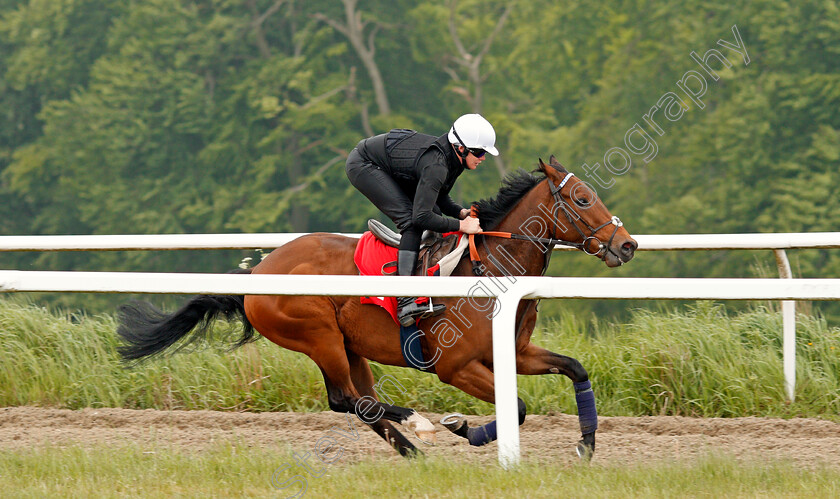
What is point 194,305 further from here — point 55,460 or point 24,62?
point 24,62

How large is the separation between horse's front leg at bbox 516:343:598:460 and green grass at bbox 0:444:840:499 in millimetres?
475

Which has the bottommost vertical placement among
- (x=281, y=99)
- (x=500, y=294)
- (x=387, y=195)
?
(x=500, y=294)

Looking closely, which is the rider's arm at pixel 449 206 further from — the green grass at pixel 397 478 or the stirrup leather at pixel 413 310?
the green grass at pixel 397 478

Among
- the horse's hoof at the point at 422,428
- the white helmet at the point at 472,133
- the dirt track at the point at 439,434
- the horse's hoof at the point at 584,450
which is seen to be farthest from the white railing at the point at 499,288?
the white helmet at the point at 472,133

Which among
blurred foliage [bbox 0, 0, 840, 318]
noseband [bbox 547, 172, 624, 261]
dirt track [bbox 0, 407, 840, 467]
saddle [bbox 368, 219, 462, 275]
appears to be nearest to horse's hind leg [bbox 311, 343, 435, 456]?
dirt track [bbox 0, 407, 840, 467]

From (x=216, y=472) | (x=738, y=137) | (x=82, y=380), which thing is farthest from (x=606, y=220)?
(x=738, y=137)

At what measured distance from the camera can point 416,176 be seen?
466 centimetres

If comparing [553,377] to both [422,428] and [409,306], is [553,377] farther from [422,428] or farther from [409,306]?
[409,306]

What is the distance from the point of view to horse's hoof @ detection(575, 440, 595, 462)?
404 cm

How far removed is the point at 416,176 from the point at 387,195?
178 millimetres

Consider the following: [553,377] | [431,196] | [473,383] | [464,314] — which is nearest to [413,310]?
[464,314]

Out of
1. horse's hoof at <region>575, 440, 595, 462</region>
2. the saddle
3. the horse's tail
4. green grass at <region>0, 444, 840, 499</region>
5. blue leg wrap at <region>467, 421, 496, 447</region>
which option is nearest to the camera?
green grass at <region>0, 444, 840, 499</region>

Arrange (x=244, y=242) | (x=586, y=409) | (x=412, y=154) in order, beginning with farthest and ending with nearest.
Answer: (x=244, y=242)
(x=412, y=154)
(x=586, y=409)

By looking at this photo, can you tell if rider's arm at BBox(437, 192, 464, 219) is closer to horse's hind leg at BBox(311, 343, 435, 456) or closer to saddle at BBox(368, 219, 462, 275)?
saddle at BBox(368, 219, 462, 275)
